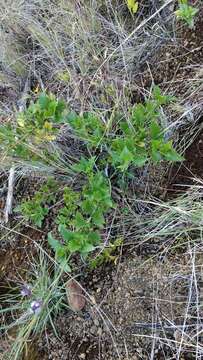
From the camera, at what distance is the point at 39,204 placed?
1.50 metres

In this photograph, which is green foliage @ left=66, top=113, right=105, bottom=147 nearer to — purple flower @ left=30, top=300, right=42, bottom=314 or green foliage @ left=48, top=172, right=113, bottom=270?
green foliage @ left=48, top=172, right=113, bottom=270

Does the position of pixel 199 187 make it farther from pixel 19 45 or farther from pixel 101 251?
pixel 19 45

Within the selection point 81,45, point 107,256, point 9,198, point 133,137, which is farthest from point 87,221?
point 81,45

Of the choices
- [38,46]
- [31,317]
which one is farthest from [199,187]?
[38,46]

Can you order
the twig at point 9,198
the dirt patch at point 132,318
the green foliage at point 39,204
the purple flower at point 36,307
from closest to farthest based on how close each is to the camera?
the dirt patch at point 132,318
the purple flower at point 36,307
the green foliage at point 39,204
the twig at point 9,198

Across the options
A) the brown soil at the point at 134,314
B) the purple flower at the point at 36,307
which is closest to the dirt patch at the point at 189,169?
the brown soil at the point at 134,314

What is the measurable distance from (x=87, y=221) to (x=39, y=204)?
24cm

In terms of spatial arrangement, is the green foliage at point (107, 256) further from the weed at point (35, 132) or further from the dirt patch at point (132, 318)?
A: the weed at point (35, 132)

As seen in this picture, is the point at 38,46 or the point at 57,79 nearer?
the point at 57,79

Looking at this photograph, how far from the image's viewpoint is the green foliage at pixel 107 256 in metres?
1.37

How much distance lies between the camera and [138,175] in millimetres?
1441

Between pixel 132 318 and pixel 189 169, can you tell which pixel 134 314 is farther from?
pixel 189 169

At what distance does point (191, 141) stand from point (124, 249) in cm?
35

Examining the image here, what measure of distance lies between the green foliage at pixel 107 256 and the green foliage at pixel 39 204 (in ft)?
0.69
